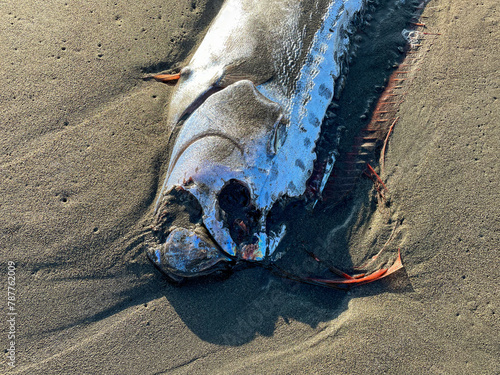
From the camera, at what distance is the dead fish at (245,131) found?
287 cm

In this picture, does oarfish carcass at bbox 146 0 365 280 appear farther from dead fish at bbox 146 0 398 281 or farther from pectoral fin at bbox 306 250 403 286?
pectoral fin at bbox 306 250 403 286

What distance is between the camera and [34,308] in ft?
9.62

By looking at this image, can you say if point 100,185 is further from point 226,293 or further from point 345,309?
point 345,309

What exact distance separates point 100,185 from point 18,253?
0.95 metres

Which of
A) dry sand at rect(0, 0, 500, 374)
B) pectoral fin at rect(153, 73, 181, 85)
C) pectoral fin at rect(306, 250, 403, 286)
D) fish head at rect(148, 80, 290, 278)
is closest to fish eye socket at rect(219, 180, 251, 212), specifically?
fish head at rect(148, 80, 290, 278)

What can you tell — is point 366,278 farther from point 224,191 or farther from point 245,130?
point 245,130

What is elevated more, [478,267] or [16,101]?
[16,101]

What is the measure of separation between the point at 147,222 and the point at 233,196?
0.91 m

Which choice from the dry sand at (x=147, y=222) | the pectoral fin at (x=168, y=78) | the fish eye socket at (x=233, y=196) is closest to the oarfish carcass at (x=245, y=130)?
the fish eye socket at (x=233, y=196)

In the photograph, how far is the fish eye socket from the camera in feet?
9.46

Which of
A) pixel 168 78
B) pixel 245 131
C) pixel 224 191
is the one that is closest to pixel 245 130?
pixel 245 131

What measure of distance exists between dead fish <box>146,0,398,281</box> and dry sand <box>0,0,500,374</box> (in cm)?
32

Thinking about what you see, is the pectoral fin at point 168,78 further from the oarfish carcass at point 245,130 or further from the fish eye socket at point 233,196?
the fish eye socket at point 233,196

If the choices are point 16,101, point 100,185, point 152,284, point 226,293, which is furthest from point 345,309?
point 16,101
